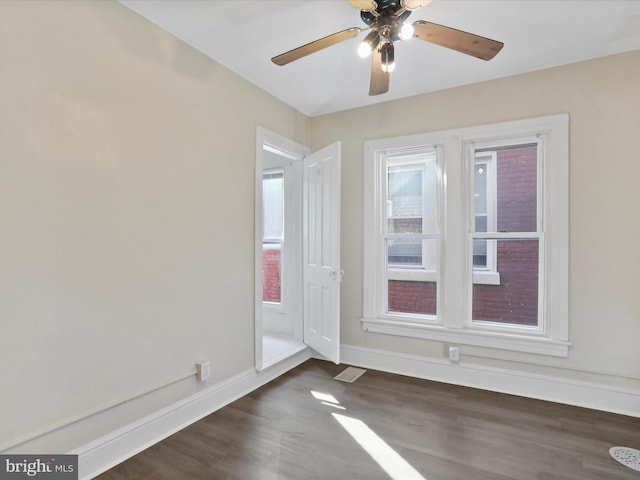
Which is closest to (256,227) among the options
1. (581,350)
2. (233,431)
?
(233,431)

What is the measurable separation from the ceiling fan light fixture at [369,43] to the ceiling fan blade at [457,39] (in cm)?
23

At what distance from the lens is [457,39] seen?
1.90 m

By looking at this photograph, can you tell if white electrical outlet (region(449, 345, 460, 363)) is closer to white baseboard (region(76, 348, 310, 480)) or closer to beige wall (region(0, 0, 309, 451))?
white baseboard (region(76, 348, 310, 480))

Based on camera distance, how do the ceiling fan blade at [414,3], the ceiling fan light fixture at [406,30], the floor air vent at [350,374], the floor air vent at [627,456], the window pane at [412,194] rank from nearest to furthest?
the ceiling fan blade at [414,3] < the ceiling fan light fixture at [406,30] < the floor air vent at [627,456] < the floor air vent at [350,374] < the window pane at [412,194]

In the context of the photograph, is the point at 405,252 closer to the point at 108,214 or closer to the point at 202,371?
the point at 202,371

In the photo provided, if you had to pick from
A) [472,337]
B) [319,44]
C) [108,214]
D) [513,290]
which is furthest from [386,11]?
[472,337]

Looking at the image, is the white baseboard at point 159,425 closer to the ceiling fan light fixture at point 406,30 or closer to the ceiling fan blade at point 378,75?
the ceiling fan blade at point 378,75

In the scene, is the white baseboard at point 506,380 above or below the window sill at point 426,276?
below

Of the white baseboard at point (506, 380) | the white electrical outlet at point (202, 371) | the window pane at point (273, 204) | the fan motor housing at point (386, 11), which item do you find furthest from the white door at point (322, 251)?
the fan motor housing at point (386, 11)

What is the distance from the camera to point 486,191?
3.20 m

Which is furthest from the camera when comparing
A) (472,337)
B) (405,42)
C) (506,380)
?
(472,337)

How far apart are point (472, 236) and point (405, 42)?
1.70m

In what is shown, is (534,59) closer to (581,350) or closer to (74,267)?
(581,350)

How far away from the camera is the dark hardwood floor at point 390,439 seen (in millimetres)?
1988
